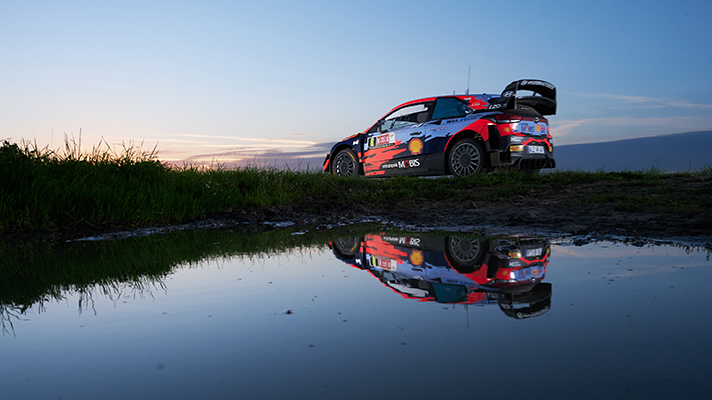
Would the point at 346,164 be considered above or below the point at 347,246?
above

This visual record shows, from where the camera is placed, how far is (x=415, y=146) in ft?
34.4

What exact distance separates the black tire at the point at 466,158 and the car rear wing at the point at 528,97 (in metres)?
0.86

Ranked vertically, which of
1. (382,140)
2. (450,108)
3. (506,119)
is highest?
(450,108)

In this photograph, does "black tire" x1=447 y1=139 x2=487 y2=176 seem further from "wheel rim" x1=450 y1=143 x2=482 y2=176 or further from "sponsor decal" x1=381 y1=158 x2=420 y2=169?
"sponsor decal" x1=381 y1=158 x2=420 y2=169

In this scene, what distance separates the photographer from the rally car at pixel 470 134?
923cm

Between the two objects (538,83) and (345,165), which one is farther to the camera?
(345,165)

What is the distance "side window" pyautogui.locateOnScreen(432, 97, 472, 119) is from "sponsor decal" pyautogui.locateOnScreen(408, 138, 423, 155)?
2.09 feet

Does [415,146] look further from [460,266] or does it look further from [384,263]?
[460,266]

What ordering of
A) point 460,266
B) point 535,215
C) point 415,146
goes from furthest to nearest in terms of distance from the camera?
point 415,146
point 535,215
point 460,266

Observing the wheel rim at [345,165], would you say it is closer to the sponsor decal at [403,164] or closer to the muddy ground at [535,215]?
the sponsor decal at [403,164]

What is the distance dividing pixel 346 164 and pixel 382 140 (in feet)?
4.97

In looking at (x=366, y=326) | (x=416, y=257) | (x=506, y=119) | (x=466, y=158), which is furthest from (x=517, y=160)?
(x=366, y=326)

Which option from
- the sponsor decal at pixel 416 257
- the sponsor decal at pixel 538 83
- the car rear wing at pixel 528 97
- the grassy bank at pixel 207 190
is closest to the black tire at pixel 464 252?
the sponsor decal at pixel 416 257

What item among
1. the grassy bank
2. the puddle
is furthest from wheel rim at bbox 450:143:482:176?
the puddle
